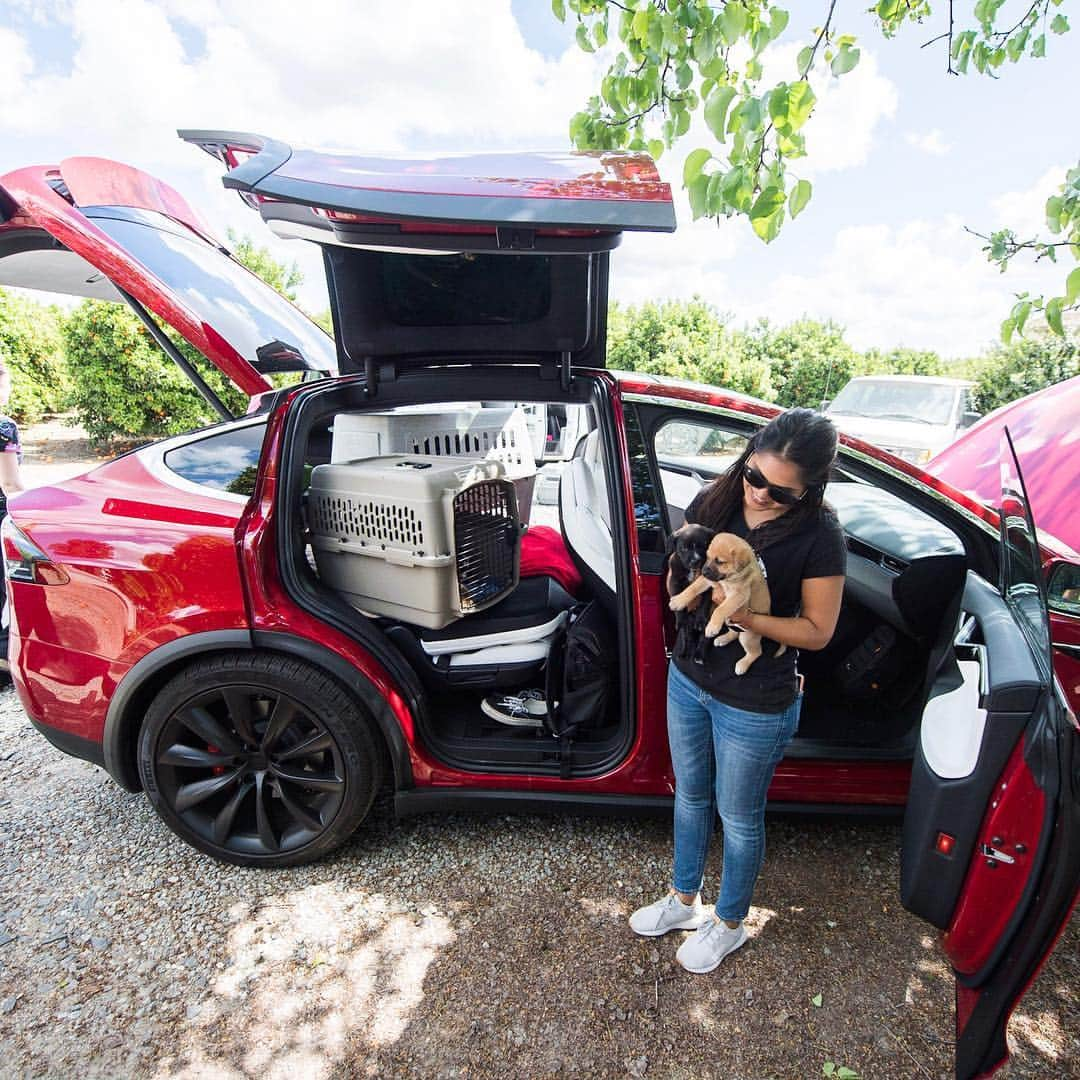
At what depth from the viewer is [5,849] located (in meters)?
2.43

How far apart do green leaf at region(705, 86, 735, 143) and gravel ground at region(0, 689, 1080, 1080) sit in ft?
7.96

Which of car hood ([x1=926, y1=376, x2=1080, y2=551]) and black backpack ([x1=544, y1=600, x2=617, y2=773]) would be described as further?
car hood ([x1=926, y1=376, x2=1080, y2=551])

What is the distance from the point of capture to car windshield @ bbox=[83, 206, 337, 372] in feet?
8.08

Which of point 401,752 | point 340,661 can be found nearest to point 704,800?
point 401,752

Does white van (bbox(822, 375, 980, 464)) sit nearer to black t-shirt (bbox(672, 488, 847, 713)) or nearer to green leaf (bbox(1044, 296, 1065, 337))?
green leaf (bbox(1044, 296, 1065, 337))

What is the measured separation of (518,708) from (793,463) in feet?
4.50

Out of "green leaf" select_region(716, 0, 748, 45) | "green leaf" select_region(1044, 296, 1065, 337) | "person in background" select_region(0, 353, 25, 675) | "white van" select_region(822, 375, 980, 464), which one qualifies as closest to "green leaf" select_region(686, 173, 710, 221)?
"green leaf" select_region(716, 0, 748, 45)

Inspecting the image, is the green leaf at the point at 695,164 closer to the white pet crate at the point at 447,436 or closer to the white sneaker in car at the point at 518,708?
the white pet crate at the point at 447,436

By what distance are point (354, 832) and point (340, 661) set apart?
741 millimetres

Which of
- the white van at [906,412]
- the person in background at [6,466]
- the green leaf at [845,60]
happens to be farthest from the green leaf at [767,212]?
the white van at [906,412]

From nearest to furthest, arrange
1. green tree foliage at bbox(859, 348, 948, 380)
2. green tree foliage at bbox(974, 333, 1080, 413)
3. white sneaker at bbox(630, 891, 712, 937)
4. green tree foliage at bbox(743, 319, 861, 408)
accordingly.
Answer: white sneaker at bbox(630, 891, 712, 937) < green tree foliage at bbox(974, 333, 1080, 413) < green tree foliage at bbox(743, 319, 861, 408) < green tree foliage at bbox(859, 348, 948, 380)

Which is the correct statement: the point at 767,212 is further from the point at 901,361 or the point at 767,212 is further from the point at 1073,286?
the point at 901,361

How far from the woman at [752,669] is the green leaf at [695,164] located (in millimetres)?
961

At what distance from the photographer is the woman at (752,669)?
1.59 m
